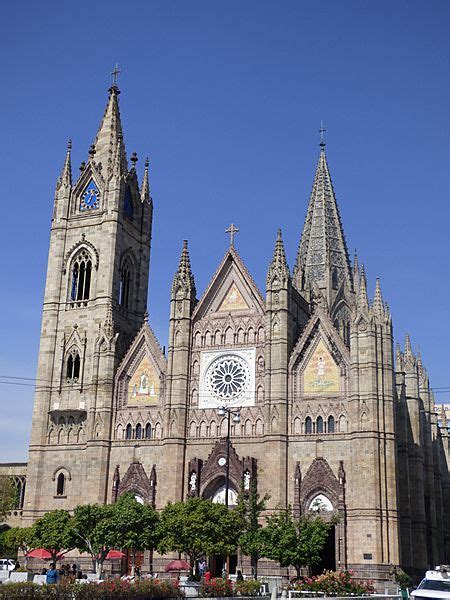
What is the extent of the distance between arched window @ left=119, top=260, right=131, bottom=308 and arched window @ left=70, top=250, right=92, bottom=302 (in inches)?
112

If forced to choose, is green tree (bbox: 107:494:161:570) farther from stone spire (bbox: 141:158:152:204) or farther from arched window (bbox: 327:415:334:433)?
stone spire (bbox: 141:158:152:204)

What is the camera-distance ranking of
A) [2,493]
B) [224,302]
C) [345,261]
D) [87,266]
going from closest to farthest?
[224,302] → [87,266] → [2,493] → [345,261]

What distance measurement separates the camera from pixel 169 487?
6181cm

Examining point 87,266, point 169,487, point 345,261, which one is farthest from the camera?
point 345,261

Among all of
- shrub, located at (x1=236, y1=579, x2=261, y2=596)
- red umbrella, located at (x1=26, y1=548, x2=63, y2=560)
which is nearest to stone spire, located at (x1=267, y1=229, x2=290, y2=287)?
red umbrella, located at (x1=26, y1=548, x2=63, y2=560)

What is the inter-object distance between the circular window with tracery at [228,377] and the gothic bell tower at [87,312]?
8.56 meters

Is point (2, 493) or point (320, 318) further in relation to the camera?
point (2, 493)

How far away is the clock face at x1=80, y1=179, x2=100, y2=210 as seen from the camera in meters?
74.4

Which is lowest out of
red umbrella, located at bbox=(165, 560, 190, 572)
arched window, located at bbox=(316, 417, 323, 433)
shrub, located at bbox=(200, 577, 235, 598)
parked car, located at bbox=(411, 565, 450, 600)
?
shrub, located at bbox=(200, 577, 235, 598)

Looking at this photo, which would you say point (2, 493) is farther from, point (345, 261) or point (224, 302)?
point (345, 261)

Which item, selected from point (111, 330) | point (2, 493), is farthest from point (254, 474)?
point (2, 493)

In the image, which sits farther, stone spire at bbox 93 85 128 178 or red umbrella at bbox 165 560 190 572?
stone spire at bbox 93 85 128 178

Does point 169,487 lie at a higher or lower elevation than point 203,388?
lower

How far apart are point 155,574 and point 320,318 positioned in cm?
2180
